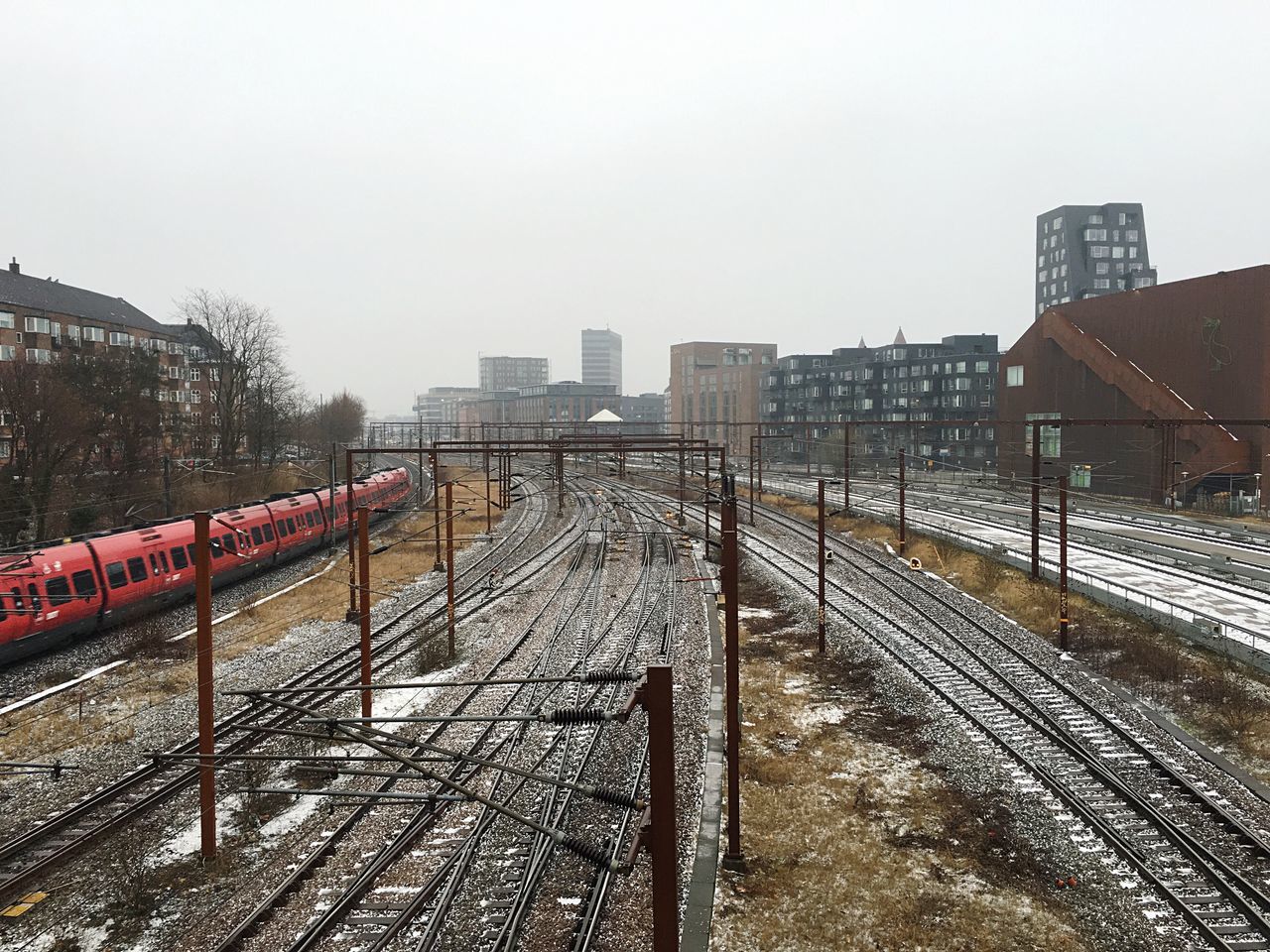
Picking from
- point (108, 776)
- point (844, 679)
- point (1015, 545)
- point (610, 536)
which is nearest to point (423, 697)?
point (108, 776)

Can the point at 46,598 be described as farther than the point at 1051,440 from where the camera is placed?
No

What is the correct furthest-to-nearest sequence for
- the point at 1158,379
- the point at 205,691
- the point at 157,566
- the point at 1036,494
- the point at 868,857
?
the point at 1158,379 < the point at 1036,494 < the point at 157,566 < the point at 868,857 < the point at 205,691

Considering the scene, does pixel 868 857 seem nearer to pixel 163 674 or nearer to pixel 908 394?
pixel 163 674

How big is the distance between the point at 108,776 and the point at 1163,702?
19361 mm

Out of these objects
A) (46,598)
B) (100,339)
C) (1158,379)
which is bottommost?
(46,598)

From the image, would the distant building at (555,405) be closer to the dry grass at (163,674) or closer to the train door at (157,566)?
the dry grass at (163,674)

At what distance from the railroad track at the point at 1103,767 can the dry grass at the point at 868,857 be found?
139cm

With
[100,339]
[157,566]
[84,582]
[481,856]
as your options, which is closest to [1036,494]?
[481,856]

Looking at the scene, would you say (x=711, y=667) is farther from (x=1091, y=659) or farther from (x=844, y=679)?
(x=1091, y=659)

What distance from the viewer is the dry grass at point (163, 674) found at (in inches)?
576

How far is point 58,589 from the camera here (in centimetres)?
1878

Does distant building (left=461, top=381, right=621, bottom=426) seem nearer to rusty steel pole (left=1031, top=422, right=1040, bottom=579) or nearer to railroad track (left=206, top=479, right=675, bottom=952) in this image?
rusty steel pole (left=1031, top=422, right=1040, bottom=579)

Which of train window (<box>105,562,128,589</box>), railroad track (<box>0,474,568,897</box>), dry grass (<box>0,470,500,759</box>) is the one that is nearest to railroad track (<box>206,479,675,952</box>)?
railroad track (<box>0,474,568,897</box>)

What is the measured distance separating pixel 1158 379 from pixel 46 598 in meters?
53.1
